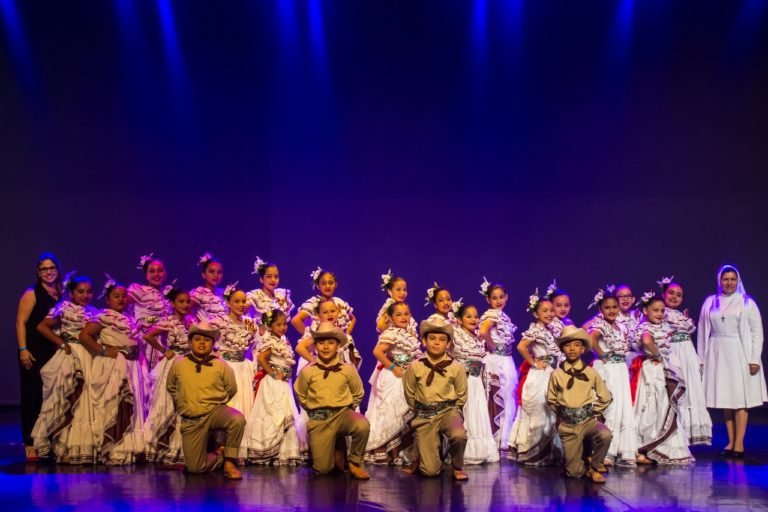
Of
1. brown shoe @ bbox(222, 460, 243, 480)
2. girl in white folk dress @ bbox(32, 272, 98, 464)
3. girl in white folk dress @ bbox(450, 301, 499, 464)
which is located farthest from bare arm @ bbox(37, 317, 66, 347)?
girl in white folk dress @ bbox(450, 301, 499, 464)

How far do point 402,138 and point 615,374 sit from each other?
3750mm

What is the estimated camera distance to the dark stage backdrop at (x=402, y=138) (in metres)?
9.06

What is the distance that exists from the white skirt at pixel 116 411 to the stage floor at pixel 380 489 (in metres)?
0.21

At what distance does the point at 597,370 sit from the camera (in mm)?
6547

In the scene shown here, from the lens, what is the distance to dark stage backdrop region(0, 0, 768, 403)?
9.06 m

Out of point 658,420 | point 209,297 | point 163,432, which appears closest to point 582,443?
point 658,420

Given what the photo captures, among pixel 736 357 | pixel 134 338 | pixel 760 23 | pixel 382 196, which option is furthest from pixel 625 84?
pixel 134 338

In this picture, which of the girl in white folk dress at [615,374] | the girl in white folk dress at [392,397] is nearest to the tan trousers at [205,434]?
the girl in white folk dress at [392,397]

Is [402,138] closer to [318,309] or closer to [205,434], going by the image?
[318,309]

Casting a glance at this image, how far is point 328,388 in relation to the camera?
235 inches

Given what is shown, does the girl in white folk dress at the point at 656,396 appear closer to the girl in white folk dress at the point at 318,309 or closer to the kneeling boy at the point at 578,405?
the kneeling boy at the point at 578,405

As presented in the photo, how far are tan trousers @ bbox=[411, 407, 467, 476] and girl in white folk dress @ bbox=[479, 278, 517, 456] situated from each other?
3.13ft

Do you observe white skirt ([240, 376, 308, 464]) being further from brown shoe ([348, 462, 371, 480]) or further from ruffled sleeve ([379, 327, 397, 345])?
ruffled sleeve ([379, 327, 397, 345])

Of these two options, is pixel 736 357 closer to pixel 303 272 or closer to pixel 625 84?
pixel 625 84
